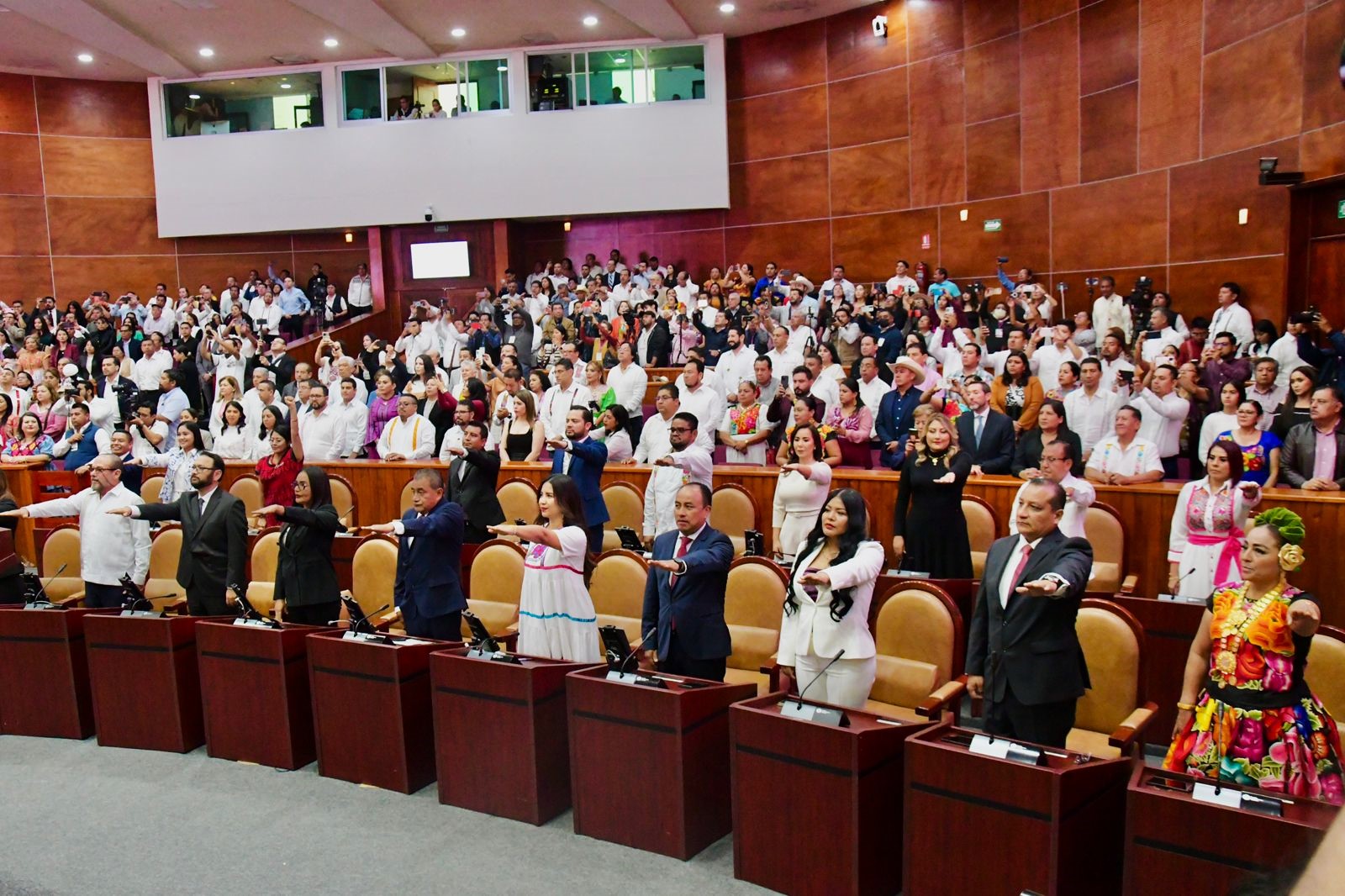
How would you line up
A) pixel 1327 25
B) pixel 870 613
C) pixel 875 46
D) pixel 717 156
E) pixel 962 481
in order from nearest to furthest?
pixel 870 613 → pixel 962 481 → pixel 1327 25 → pixel 875 46 → pixel 717 156

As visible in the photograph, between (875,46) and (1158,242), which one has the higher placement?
(875,46)

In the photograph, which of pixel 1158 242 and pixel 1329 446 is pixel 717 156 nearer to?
pixel 1158 242

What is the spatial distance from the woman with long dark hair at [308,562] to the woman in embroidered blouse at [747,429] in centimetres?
290

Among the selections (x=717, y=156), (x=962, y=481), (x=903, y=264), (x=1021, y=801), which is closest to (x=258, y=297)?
(x=717, y=156)

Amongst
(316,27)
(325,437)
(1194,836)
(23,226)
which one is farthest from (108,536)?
(23,226)

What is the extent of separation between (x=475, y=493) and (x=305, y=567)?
122 cm

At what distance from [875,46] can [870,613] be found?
1129 cm

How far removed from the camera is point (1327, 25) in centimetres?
824

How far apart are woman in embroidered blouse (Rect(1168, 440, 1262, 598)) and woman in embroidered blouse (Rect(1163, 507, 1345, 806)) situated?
134cm

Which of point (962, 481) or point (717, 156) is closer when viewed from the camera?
point (962, 481)

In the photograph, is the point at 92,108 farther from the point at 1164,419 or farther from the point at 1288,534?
the point at 1288,534

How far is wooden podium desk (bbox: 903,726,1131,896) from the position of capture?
2721 mm

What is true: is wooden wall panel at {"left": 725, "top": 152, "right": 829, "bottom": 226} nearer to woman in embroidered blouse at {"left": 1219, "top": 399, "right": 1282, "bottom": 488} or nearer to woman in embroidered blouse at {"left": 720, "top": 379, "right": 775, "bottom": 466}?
woman in embroidered blouse at {"left": 720, "top": 379, "right": 775, "bottom": 466}

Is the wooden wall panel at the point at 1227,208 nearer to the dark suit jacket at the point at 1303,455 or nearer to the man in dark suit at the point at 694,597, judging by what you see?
the dark suit jacket at the point at 1303,455
